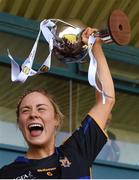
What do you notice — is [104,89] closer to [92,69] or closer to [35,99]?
[92,69]

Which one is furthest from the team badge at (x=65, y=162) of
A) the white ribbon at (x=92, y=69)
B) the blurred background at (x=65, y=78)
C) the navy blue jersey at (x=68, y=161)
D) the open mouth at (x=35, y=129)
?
the blurred background at (x=65, y=78)

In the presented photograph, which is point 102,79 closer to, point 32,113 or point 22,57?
point 32,113

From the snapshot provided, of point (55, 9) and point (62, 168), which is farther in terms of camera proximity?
point (55, 9)

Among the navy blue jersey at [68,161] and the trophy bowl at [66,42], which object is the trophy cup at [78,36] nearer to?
Result: the trophy bowl at [66,42]

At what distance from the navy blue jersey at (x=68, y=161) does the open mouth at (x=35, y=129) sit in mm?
103

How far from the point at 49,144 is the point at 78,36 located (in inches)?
28.9

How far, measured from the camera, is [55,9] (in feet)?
17.7

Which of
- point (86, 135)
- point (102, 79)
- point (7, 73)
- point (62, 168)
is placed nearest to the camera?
point (62, 168)

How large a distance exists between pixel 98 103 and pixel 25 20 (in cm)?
305

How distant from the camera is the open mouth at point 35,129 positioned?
220cm

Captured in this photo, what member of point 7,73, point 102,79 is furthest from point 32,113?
point 7,73

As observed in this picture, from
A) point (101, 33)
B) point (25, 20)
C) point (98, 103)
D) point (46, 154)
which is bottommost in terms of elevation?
point (25, 20)

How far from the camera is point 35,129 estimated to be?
7.26ft

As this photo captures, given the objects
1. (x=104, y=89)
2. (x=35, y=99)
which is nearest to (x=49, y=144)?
(x=35, y=99)
